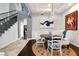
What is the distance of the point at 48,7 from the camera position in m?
3.69

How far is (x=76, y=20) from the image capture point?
373cm

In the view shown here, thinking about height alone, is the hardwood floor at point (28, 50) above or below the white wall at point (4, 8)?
below

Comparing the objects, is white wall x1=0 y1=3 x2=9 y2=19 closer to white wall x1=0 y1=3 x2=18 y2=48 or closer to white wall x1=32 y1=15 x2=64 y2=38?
white wall x1=0 y1=3 x2=18 y2=48

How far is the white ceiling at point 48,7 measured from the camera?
357cm

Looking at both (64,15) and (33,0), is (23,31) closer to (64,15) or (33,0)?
(33,0)

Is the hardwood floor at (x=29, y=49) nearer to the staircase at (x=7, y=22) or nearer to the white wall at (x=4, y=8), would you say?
the staircase at (x=7, y=22)

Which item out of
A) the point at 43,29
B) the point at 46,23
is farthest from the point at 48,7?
the point at 43,29

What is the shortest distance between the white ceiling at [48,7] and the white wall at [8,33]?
57cm

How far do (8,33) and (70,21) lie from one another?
1.74m

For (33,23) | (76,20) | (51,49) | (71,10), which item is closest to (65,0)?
(71,10)

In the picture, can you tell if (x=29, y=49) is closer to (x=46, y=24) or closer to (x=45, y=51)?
(x=45, y=51)

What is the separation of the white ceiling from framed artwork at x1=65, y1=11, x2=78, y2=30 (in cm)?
24

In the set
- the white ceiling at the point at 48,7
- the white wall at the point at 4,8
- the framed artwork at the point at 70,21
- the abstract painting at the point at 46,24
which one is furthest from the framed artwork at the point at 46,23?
the white wall at the point at 4,8

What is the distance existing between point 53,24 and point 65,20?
350 mm
